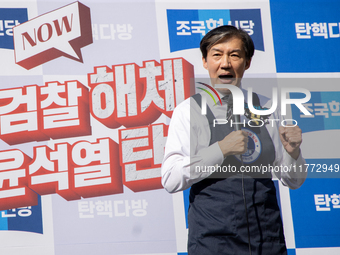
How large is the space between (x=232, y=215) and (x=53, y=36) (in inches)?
55.8

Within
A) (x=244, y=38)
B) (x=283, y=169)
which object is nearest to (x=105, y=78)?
(x=244, y=38)

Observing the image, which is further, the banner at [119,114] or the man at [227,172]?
the banner at [119,114]

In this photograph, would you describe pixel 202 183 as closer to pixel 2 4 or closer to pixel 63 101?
pixel 63 101

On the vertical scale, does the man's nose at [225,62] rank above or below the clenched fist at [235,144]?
above

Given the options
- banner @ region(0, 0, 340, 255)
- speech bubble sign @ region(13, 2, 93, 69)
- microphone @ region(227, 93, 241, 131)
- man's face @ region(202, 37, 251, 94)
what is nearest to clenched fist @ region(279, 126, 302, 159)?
microphone @ region(227, 93, 241, 131)

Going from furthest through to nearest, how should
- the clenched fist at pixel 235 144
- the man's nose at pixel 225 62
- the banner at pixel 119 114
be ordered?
1. the banner at pixel 119 114
2. the man's nose at pixel 225 62
3. the clenched fist at pixel 235 144

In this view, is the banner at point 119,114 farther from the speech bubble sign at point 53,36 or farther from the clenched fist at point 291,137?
the clenched fist at point 291,137

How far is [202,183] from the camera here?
1016 millimetres

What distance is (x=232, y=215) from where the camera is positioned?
0.97 metres

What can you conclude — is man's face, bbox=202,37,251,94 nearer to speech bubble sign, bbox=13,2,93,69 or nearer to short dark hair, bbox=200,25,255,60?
short dark hair, bbox=200,25,255,60

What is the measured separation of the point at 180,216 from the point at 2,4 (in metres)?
1.44

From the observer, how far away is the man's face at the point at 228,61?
1.10 meters

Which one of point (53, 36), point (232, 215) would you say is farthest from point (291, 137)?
point (53, 36)

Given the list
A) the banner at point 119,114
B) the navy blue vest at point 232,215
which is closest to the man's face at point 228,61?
the navy blue vest at point 232,215
